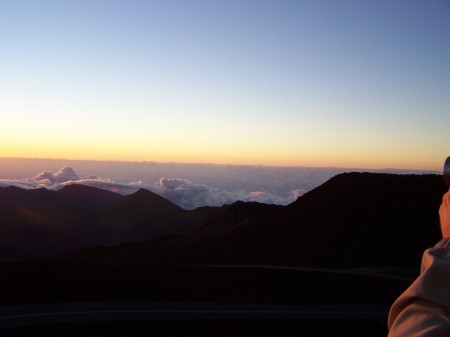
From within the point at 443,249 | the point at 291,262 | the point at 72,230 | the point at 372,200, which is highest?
the point at 443,249

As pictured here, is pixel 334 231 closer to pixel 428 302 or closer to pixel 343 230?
pixel 343 230

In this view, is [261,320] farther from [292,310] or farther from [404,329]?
[404,329]

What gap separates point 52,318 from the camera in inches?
819

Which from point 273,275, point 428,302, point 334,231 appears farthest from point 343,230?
point 428,302

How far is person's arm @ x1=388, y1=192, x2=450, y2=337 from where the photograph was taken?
4.54 ft

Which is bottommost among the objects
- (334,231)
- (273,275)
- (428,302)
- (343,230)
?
(273,275)

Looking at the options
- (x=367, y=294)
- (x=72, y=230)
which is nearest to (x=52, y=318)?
(x=367, y=294)

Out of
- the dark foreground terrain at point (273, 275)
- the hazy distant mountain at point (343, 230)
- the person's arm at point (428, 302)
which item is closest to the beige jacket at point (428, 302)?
the person's arm at point (428, 302)

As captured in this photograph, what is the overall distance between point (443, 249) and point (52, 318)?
72.2 ft

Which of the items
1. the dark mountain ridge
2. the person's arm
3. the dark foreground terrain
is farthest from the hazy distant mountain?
the person's arm

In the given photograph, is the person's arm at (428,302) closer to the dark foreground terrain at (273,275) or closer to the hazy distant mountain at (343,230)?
the dark foreground terrain at (273,275)

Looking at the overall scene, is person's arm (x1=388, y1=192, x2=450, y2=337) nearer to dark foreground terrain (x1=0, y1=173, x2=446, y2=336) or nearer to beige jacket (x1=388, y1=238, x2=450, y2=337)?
beige jacket (x1=388, y1=238, x2=450, y2=337)

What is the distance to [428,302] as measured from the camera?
1481 mm

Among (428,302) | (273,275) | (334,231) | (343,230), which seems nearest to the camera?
(428,302)
